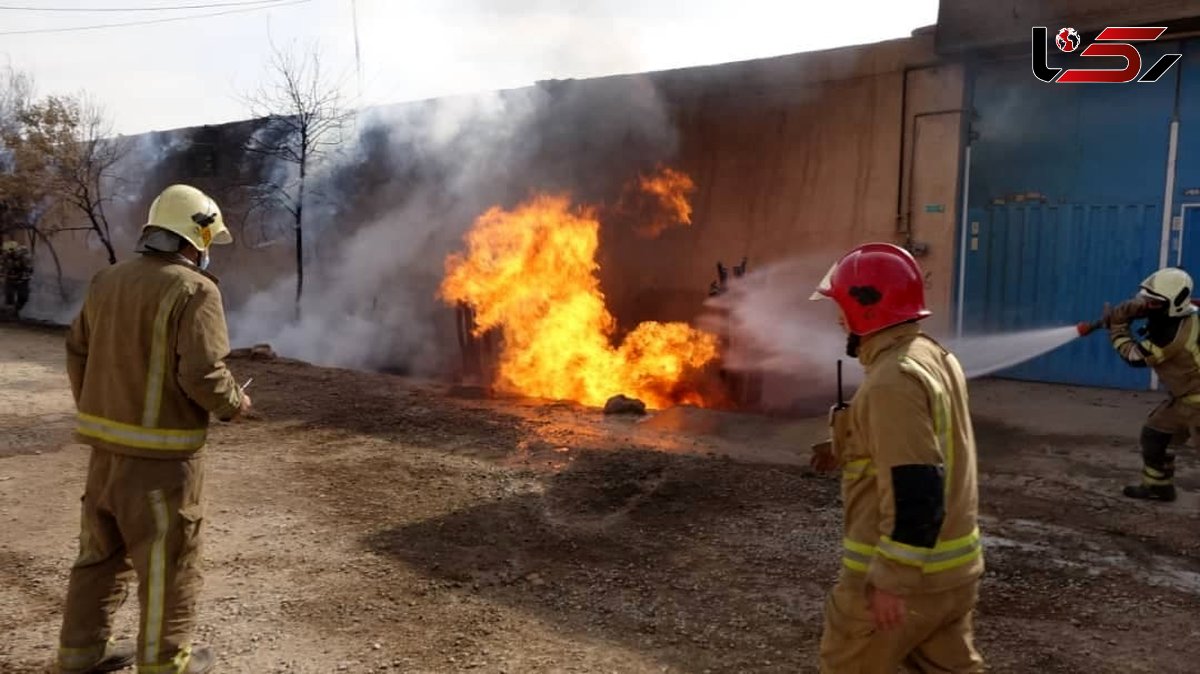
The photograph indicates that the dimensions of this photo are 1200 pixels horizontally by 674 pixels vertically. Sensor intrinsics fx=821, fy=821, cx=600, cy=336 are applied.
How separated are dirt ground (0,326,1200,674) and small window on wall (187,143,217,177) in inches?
432

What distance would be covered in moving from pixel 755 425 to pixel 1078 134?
464 cm

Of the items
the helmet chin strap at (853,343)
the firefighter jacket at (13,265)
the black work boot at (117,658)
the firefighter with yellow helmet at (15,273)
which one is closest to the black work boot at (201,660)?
the black work boot at (117,658)

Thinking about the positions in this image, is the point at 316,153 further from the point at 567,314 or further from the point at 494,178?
the point at 567,314

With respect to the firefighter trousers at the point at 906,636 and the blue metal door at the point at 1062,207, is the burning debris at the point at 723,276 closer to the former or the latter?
the blue metal door at the point at 1062,207

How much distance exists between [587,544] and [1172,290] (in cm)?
417

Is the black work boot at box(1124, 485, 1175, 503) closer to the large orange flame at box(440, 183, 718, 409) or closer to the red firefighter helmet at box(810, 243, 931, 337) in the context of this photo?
the red firefighter helmet at box(810, 243, 931, 337)

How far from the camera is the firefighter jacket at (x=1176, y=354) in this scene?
545 centimetres

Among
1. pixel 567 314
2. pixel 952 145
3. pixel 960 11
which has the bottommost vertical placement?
pixel 567 314

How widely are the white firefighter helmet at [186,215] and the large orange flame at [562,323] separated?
23.9ft

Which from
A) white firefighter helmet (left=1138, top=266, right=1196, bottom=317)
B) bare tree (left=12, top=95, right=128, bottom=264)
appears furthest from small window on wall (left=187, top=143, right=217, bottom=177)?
white firefighter helmet (left=1138, top=266, right=1196, bottom=317)

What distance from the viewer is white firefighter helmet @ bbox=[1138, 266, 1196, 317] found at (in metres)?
5.39

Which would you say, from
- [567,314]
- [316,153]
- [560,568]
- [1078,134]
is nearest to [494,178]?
[567,314]

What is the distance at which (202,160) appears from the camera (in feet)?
59.9

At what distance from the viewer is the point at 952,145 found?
29.5ft
